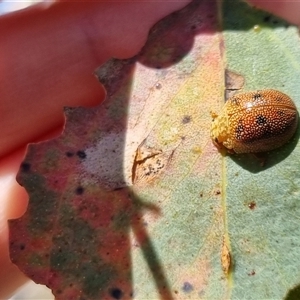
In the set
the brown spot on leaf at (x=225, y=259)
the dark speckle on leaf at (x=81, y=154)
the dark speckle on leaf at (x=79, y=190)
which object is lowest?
the brown spot on leaf at (x=225, y=259)

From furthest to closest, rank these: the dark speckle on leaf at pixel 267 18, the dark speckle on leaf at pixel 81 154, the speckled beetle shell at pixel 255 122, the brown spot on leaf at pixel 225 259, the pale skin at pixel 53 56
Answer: the pale skin at pixel 53 56
the dark speckle on leaf at pixel 267 18
the dark speckle on leaf at pixel 81 154
the speckled beetle shell at pixel 255 122
the brown spot on leaf at pixel 225 259

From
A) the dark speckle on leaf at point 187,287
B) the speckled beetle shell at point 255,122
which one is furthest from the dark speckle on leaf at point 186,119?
the dark speckle on leaf at point 187,287

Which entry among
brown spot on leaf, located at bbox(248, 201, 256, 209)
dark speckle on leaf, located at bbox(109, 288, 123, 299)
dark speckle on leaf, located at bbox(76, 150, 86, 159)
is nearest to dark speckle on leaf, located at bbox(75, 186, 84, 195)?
dark speckle on leaf, located at bbox(76, 150, 86, 159)

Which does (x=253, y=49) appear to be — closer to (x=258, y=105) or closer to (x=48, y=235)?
(x=258, y=105)

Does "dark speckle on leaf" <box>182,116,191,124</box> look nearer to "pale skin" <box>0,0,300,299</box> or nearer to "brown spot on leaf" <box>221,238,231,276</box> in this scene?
"brown spot on leaf" <box>221,238,231,276</box>

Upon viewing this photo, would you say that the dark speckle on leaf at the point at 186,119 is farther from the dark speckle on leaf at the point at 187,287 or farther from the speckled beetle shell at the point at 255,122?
the dark speckle on leaf at the point at 187,287

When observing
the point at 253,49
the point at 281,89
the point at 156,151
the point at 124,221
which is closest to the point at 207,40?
the point at 253,49
